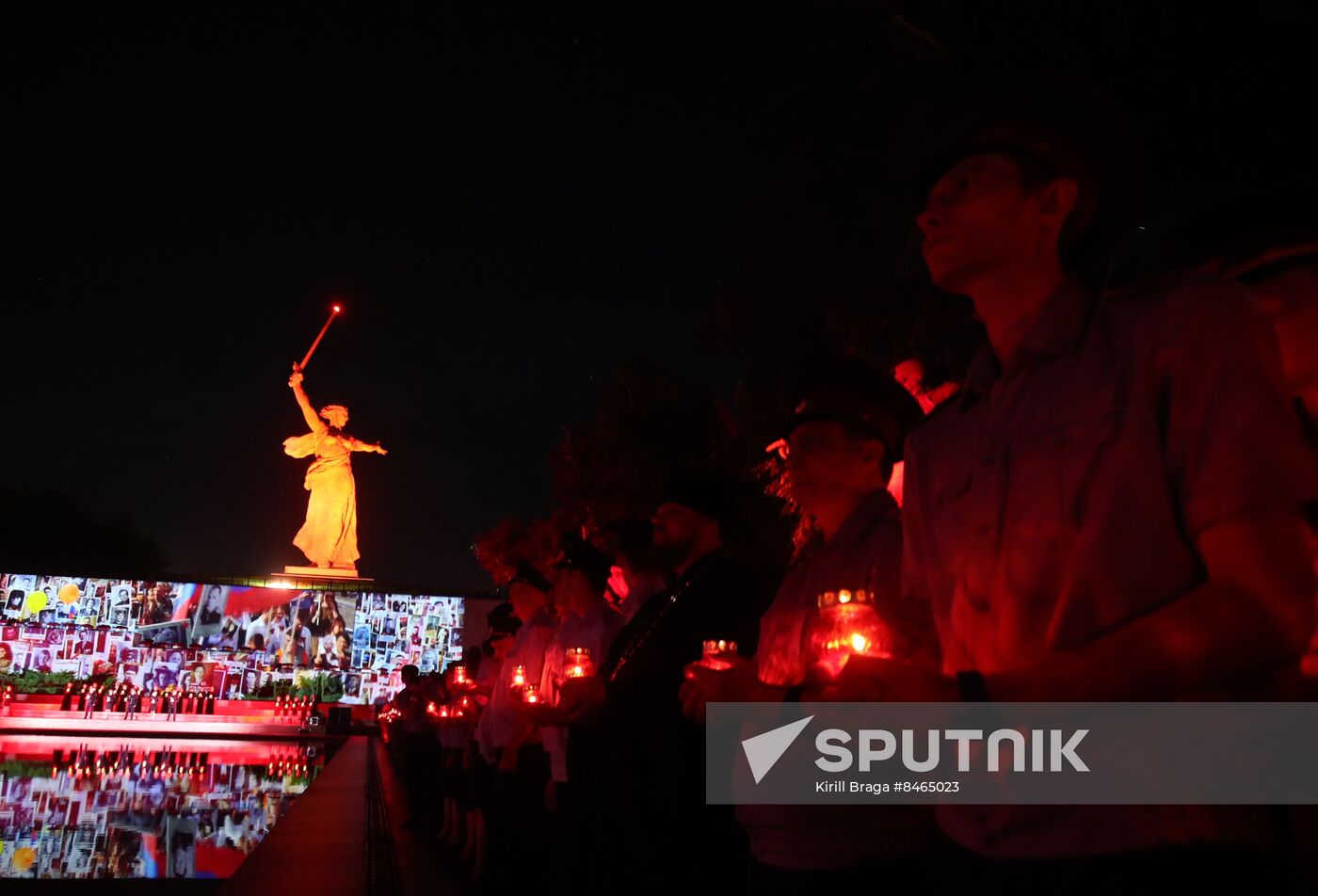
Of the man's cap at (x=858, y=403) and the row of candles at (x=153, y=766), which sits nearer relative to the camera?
the man's cap at (x=858, y=403)

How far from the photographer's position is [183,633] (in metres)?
23.0

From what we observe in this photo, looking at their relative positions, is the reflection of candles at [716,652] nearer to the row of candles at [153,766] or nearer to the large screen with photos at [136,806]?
the large screen with photos at [136,806]

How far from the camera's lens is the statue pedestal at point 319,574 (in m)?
25.5

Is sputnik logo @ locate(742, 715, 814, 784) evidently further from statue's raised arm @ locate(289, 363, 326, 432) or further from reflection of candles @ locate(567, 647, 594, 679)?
statue's raised arm @ locate(289, 363, 326, 432)

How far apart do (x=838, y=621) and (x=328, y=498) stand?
26.8 meters

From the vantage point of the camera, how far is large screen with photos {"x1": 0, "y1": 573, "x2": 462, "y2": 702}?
22.8m

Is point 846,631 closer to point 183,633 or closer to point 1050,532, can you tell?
point 1050,532

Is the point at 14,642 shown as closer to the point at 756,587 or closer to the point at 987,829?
the point at 756,587

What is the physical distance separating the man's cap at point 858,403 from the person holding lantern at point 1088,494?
39.9 inches

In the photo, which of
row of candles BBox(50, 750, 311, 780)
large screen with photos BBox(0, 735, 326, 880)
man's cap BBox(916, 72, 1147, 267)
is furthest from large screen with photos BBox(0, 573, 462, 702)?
man's cap BBox(916, 72, 1147, 267)

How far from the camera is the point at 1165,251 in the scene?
1.59 meters

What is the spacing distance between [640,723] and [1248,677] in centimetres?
249

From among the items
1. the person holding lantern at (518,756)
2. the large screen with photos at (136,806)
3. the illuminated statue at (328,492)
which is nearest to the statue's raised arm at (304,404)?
the illuminated statue at (328,492)

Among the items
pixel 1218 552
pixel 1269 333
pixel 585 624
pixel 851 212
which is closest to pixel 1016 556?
pixel 1218 552
